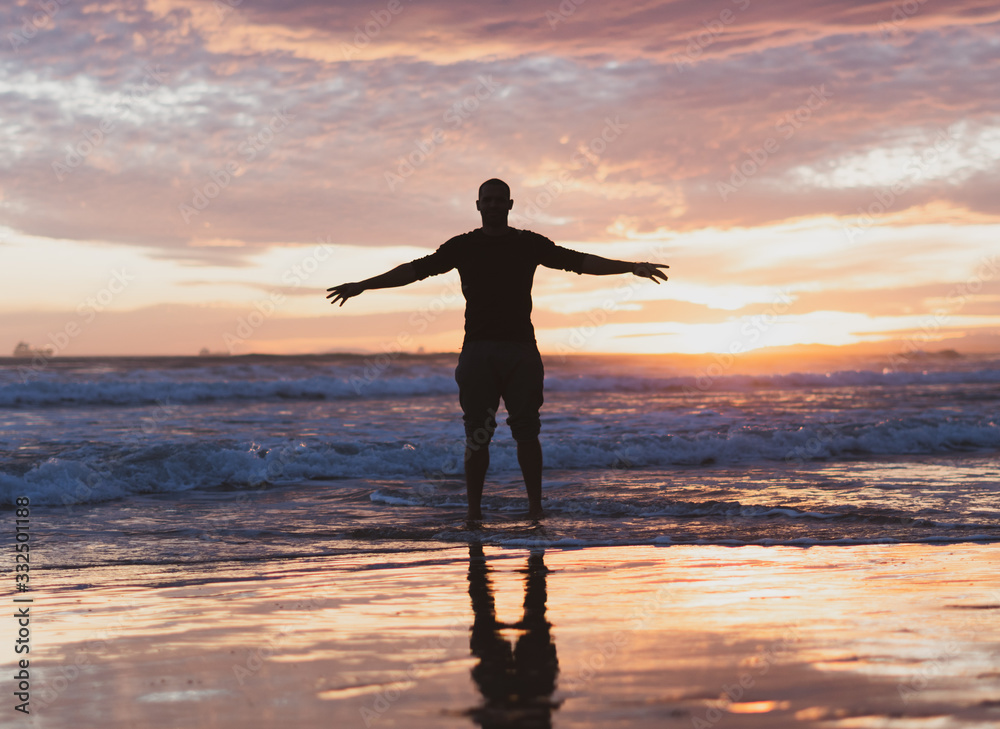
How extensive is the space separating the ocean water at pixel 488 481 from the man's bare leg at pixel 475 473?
0.18 m

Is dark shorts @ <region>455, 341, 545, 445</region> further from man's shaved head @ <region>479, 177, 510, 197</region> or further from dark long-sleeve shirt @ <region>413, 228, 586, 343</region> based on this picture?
man's shaved head @ <region>479, 177, 510, 197</region>

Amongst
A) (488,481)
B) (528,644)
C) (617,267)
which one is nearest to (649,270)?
(617,267)

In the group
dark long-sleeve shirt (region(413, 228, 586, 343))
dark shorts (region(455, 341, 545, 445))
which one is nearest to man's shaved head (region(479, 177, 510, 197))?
Answer: dark long-sleeve shirt (region(413, 228, 586, 343))

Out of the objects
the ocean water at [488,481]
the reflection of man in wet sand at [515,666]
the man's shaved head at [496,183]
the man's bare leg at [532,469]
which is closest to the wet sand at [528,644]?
the reflection of man in wet sand at [515,666]

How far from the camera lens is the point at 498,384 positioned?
5961 mm

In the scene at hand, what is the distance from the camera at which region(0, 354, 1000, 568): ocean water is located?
18.9 feet

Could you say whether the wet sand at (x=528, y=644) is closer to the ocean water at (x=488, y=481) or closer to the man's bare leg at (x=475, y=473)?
the ocean water at (x=488, y=481)

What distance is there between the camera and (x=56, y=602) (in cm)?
399

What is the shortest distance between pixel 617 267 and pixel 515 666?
3261 mm

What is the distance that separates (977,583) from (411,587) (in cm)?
251

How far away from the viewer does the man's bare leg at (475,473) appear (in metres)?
6.09

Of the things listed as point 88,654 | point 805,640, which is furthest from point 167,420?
point 805,640

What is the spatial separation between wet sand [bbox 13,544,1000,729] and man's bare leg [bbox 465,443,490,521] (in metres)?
1.41

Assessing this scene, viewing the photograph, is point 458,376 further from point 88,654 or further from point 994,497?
point 994,497
